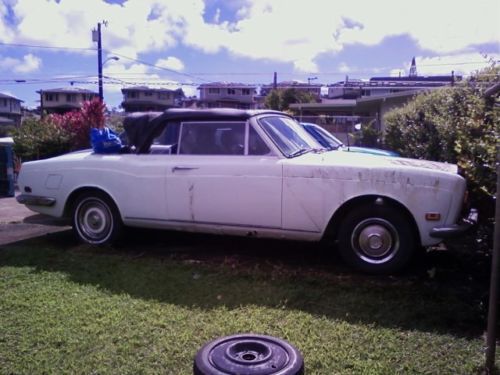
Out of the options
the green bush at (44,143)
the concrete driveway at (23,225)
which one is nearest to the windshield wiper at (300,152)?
the concrete driveway at (23,225)

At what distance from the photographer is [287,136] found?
5711mm

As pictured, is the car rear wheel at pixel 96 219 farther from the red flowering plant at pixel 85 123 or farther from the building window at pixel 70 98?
the building window at pixel 70 98

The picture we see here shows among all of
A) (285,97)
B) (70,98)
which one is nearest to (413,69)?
(285,97)

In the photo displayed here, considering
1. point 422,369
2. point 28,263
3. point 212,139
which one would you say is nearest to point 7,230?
Result: point 28,263

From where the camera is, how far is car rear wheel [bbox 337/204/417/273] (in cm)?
480

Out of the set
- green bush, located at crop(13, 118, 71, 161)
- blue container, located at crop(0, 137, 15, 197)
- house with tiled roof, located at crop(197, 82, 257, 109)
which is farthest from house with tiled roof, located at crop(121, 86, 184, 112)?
blue container, located at crop(0, 137, 15, 197)

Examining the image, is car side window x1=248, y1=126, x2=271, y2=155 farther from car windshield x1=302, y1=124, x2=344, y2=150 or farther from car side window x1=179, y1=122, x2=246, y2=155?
car windshield x1=302, y1=124, x2=344, y2=150

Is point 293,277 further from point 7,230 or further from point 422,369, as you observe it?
point 7,230

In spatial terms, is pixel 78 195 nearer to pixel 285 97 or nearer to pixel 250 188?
pixel 250 188

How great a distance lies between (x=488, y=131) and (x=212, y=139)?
282cm

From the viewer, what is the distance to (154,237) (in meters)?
6.62

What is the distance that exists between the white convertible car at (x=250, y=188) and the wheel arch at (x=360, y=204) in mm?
11

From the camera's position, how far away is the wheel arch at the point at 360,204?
4823mm

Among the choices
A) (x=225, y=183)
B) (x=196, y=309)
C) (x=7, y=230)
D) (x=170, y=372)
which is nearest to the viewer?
(x=170, y=372)
